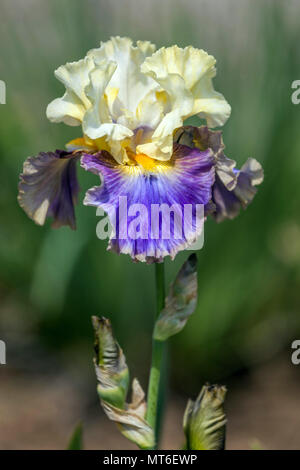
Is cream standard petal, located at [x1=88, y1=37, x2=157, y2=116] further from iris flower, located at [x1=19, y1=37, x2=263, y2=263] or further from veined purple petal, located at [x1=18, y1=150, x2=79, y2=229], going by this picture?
veined purple petal, located at [x1=18, y1=150, x2=79, y2=229]

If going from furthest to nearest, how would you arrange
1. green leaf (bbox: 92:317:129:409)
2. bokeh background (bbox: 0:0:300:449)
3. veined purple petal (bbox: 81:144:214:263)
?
1. bokeh background (bbox: 0:0:300:449)
2. green leaf (bbox: 92:317:129:409)
3. veined purple petal (bbox: 81:144:214:263)

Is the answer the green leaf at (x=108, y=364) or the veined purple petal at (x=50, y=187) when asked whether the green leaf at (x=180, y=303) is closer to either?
the green leaf at (x=108, y=364)

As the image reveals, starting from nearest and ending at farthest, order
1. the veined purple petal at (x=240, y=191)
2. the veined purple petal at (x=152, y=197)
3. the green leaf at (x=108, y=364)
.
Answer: the veined purple petal at (x=152, y=197)
the green leaf at (x=108, y=364)
the veined purple petal at (x=240, y=191)

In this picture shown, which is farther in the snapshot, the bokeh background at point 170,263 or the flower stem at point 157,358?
the bokeh background at point 170,263

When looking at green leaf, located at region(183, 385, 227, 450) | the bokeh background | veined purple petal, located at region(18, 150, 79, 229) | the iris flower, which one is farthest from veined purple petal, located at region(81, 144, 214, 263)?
the bokeh background

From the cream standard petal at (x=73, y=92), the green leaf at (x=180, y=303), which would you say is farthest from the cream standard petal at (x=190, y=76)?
the green leaf at (x=180, y=303)

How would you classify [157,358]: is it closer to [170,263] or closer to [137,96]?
[137,96]
